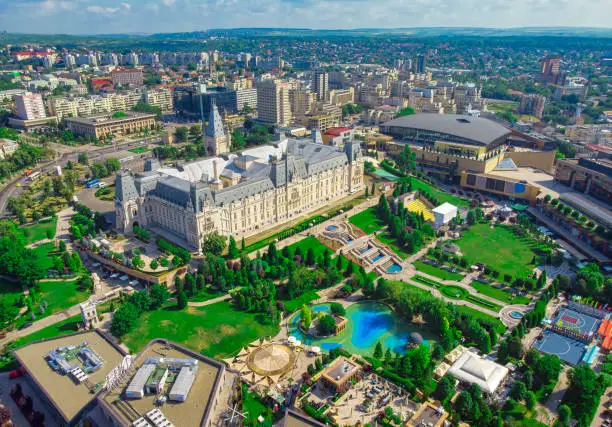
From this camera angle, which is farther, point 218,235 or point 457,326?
point 218,235

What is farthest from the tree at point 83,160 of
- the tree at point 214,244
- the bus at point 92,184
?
the tree at point 214,244

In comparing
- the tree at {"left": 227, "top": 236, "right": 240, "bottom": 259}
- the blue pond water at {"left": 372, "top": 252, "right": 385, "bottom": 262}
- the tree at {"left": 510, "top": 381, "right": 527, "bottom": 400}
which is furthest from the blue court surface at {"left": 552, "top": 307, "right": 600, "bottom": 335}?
the tree at {"left": 227, "top": 236, "right": 240, "bottom": 259}

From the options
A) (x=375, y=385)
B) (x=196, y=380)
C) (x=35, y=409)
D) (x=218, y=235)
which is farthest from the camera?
(x=218, y=235)

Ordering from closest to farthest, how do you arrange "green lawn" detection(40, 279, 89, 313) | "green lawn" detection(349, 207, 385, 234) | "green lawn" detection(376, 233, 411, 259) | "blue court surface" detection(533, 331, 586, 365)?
1. "blue court surface" detection(533, 331, 586, 365)
2. "green lawn" detection(40, 279, 89, 313)
3. "green lawn" detection(376, 233, 411, 259)
4. "green lawn" detection(349, 207, 385, 234)

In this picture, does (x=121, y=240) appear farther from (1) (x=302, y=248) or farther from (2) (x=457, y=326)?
(2) (x=457, y=326)

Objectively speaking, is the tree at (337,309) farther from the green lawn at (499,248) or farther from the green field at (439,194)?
the green field at (439,194)

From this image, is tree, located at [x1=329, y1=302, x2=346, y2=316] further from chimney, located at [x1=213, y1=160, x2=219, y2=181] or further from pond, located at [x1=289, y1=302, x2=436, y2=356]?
chimney, located at [x1=213, y1=160, x2=219, y2=181]

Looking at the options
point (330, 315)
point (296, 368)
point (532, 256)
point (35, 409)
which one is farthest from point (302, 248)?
point (35, 409)
